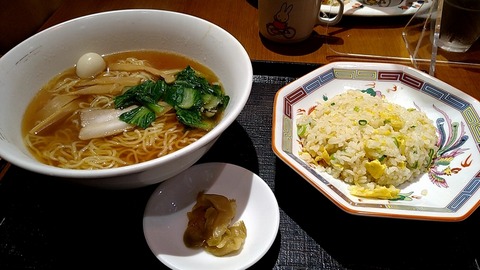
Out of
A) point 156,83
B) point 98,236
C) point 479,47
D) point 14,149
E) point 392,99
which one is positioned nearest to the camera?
point 14,149

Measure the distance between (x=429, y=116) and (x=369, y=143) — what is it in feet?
1.59

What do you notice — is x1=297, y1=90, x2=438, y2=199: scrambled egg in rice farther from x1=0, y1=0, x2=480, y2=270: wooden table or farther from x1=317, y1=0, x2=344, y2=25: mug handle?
x1=317, y1=0, x2=344, y2=25: mug handle

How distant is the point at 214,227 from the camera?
1.16m

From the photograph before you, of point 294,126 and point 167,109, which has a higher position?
point 167,109

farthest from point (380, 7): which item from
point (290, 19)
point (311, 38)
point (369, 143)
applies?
point (369, 143)

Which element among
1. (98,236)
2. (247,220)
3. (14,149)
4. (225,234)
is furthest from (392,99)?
(14,149)

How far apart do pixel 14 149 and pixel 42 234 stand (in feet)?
1.03

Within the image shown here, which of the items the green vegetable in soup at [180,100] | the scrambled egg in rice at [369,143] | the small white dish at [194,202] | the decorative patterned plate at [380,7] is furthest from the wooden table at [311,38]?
the small white dish at [194,202]

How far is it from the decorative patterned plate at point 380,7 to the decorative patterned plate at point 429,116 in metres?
0.67

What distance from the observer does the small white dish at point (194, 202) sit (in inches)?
44.1

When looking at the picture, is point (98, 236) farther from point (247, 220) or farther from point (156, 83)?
point (156, 83)

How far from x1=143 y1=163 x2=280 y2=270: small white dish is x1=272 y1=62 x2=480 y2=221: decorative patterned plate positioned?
6.7 inches

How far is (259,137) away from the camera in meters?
1.58

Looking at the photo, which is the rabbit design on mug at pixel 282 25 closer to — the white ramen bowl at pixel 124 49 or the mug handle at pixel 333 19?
the mug handle at pixel 333 19
